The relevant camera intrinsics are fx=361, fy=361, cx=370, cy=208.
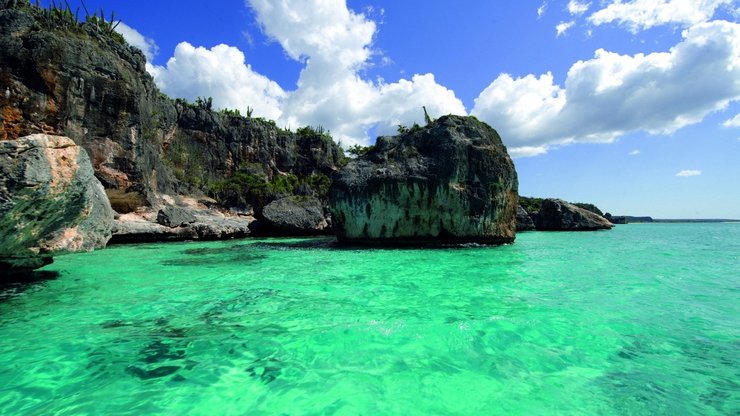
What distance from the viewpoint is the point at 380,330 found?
4.98m

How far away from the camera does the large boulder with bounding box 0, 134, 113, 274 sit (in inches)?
190

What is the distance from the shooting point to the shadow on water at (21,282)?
23.4 ft

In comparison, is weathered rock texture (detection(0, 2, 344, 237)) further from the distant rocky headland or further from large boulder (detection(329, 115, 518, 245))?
large boulder (detection(329, 115, 518, 245))

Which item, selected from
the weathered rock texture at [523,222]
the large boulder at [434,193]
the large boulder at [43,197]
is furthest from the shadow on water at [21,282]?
the weathered rock texture at [523,222]

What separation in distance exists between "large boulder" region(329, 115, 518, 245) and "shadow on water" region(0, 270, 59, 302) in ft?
42.8

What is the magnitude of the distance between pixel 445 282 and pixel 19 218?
25.4 ft

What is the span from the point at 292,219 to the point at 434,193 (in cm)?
1527

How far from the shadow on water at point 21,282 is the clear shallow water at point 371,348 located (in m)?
0.14

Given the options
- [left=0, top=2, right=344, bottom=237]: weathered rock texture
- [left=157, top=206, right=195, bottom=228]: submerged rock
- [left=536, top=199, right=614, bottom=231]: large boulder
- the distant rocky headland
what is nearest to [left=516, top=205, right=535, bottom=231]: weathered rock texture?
[left=536, top=199, right=614, bottom=231]: large boulder

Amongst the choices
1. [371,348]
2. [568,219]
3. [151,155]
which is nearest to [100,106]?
[151,155]

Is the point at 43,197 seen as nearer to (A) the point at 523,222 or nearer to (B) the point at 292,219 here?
(B) the point at 292,219

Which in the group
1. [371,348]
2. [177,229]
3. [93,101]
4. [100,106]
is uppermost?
[93,101]

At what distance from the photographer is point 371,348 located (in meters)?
4.39

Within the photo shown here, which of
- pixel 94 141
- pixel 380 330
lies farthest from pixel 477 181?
pixel 94 141
